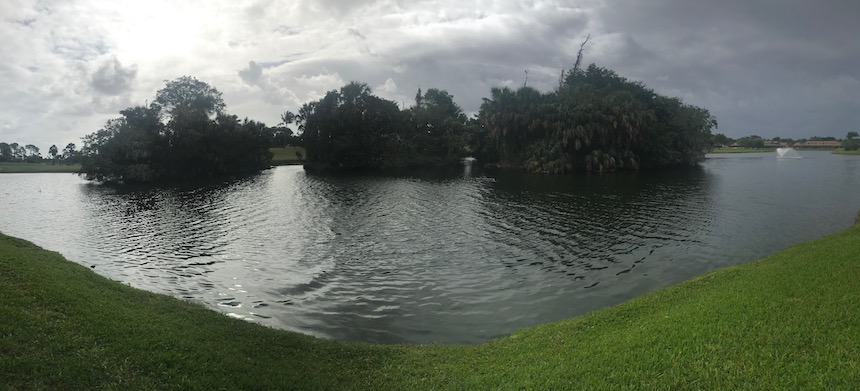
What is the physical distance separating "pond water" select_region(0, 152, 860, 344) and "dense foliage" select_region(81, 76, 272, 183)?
2295cm

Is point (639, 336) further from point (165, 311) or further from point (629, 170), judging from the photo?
point (629, 170)

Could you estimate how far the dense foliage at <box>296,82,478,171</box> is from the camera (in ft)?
301

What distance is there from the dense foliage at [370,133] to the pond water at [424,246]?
4718 centimetres

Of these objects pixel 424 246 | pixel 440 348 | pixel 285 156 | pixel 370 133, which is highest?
pixel 370 133

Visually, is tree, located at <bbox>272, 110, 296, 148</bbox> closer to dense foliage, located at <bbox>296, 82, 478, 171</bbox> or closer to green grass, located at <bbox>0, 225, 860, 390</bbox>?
dense foliage, located at <bbox>296, 82, 478, 171</bbox>

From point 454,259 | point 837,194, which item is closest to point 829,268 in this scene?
point 454,259

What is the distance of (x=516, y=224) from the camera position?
28.6m

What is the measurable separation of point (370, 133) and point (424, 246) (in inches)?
2812

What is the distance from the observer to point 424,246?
23.2 metres

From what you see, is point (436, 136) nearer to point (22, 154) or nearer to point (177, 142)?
point (177, 142)

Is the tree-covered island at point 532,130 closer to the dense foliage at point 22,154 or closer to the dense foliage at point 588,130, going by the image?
the dense foliage at point 588,130

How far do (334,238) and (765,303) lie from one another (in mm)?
20576

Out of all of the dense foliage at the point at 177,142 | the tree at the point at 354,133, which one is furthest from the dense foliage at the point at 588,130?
the dense foliage at the point at 177,142

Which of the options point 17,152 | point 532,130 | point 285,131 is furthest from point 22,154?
point 532,130
